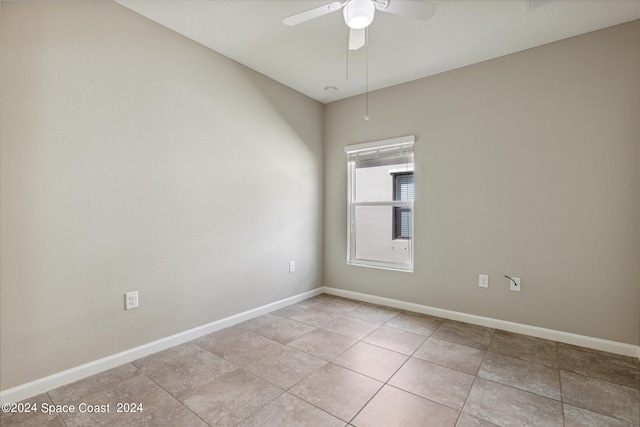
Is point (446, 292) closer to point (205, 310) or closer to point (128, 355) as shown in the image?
point (205, 310)

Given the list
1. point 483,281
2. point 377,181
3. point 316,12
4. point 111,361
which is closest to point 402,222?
point 377,181

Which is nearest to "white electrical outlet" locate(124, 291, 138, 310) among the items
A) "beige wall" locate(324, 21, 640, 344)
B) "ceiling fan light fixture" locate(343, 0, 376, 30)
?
"ceiling fan light fixture" locate(343, 0, 376, 30)

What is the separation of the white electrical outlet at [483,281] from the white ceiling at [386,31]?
80.2 inches

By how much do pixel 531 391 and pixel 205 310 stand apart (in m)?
2.43

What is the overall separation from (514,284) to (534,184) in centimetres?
90

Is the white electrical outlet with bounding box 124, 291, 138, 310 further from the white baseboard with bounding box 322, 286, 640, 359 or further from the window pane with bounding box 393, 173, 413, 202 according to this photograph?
the window pane with bounding box 393, 173, 413, 202

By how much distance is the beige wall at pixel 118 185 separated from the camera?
1729 mm

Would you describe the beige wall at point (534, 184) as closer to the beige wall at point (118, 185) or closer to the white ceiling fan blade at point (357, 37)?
the white ceiling fan blade at point (357, 37)

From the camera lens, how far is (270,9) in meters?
2.12

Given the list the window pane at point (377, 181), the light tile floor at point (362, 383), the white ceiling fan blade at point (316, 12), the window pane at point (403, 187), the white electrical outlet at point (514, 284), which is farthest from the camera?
the window pane at point (377, 181)

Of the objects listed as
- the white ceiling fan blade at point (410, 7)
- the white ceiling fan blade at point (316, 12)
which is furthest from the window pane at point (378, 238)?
the white ceiling fan blade at point (316, 12)

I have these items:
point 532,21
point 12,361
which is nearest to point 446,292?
point 532,21

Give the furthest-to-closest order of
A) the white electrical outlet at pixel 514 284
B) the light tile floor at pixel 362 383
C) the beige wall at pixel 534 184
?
the white electrical outlet at pixel 514 284 → the beige wall at pixel 534 184 → the light tile floor at pixel 362 383

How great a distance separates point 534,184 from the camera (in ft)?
8.49
